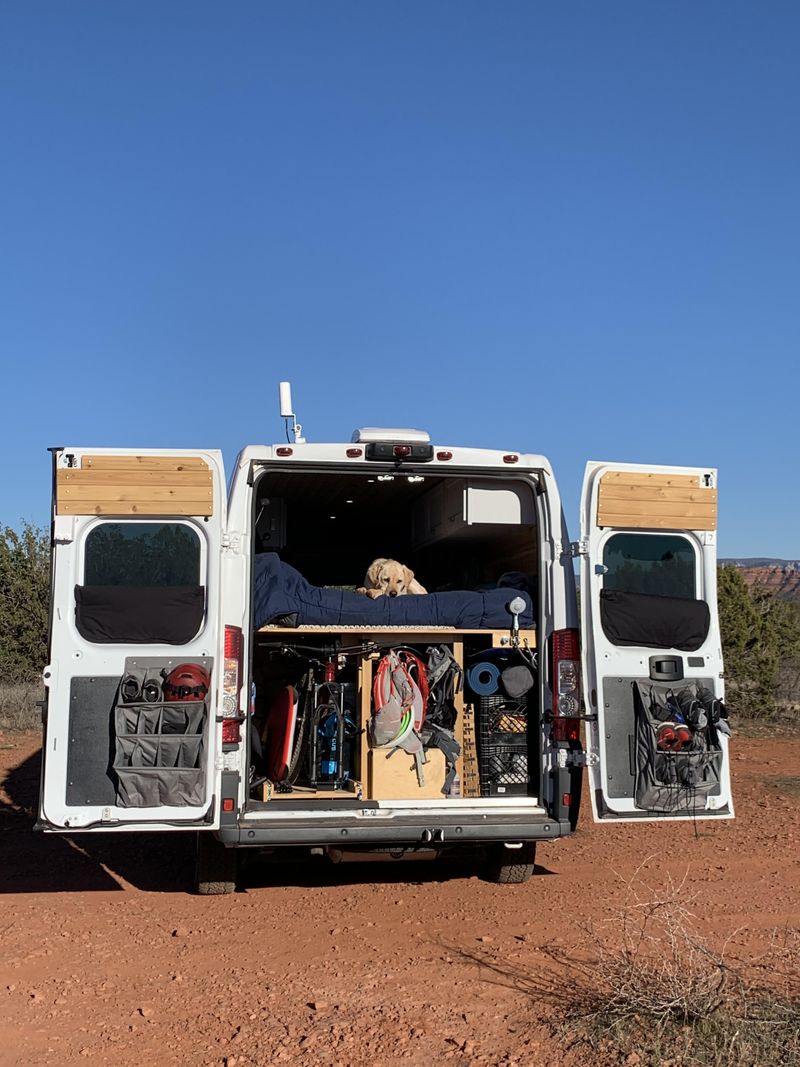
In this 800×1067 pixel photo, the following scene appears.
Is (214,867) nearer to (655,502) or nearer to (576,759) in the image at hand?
(576,759)

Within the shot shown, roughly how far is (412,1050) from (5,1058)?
1462 millimetres

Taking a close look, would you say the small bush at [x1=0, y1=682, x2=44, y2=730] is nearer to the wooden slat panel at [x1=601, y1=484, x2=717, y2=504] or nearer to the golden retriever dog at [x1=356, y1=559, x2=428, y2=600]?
the golden retriever dog at [x1=356, y1=559, x2=428, y2=600]

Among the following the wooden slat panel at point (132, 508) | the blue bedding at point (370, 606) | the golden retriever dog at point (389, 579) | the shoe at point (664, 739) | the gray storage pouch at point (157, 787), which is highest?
the wooden slat panel at point (132, 508)

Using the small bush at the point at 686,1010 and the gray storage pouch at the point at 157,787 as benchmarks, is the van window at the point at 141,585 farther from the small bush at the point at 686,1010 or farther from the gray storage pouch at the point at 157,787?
the small bush at the point at 686,1010

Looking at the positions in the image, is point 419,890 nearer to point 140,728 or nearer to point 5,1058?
point 140,728

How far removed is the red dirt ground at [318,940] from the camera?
4.31 metres

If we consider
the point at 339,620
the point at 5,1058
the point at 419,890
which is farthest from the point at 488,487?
the point at 5,1058

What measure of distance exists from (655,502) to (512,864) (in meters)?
2.34

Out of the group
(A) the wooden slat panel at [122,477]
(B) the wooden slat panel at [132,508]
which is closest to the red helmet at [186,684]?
(B) the wooden slat panel at [132,508]

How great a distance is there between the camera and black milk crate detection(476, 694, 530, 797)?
266 inches

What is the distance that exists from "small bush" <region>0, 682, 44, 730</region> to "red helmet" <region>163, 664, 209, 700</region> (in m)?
8.79

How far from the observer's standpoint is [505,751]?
6.80 m

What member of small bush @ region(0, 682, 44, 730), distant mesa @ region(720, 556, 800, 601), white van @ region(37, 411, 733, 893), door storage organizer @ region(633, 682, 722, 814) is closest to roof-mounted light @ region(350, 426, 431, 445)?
white van @ region(37, 411, 733, 893)

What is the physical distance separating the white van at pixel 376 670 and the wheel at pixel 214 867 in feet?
0.04
